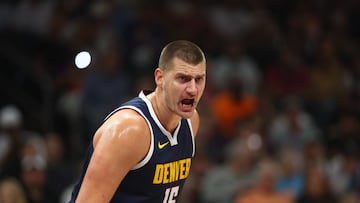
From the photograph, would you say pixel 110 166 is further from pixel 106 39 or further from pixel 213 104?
pixel 106 39

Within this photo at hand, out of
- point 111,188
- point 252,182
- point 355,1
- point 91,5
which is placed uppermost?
point 355,1

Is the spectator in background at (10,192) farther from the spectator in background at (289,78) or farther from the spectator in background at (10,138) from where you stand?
the spectator in background at (289,78)

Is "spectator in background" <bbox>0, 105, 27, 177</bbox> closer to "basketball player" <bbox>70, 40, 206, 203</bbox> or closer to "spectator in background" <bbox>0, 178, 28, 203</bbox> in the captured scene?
"spectator in background" <bbox>0, 178, 28, 203</bbox>

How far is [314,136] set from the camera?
1010 centimetres

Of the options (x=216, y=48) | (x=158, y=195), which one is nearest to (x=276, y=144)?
(x=216, y=48)

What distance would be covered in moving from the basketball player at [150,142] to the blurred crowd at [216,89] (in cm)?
360

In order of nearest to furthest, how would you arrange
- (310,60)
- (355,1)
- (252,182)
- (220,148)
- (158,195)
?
(158,195) → (252,182) → (220,148) → (310,60) → (355,1)

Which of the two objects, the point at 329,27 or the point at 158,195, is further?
the point at 329,27

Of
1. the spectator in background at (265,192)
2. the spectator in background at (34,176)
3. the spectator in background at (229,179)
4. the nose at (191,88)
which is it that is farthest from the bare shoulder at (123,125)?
the spectator in background at (229,179)

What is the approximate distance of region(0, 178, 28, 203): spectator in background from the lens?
806cm

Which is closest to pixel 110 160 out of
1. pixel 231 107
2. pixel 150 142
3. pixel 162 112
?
pixel 150 142

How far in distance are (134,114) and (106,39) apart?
20.6 feet

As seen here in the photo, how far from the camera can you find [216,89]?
35.2 ft

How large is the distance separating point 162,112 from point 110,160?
20.8 inches
